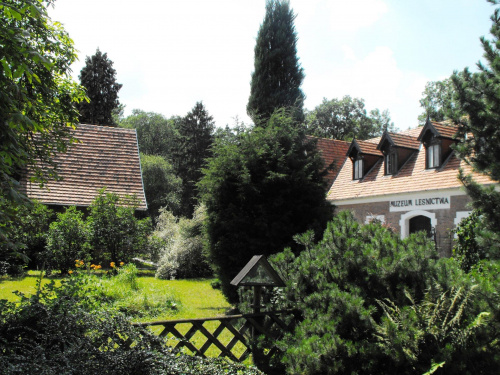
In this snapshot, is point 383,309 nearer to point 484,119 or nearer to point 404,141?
point 484,119

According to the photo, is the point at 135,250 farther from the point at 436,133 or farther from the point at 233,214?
the point at 436,133

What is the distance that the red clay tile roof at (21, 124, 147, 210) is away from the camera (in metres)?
16.0

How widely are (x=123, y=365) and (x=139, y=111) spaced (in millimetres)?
63985

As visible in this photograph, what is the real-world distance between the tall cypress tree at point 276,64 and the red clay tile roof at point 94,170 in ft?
22.4

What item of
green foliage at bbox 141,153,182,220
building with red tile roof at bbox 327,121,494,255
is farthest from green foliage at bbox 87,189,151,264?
green foliage at bbox 141,153,182,220

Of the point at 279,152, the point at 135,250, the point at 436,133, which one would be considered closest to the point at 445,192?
the point at 436,133

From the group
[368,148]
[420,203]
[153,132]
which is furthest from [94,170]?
[153,132]

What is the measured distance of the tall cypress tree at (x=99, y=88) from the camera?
127 feet

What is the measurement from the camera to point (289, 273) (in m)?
5.70

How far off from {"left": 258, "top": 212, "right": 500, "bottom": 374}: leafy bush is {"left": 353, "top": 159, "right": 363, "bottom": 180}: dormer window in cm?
1444

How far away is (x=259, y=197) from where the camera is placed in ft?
30.0

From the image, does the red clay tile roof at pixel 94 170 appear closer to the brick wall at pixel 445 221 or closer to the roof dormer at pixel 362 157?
the roof dormer at pixel 362 157

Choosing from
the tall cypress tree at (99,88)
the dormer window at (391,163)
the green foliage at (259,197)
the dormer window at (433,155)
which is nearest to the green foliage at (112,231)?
the green foliage at (259,197)

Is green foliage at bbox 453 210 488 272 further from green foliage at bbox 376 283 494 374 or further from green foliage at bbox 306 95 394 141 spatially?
green foliage at bbox 306 95 394 141
